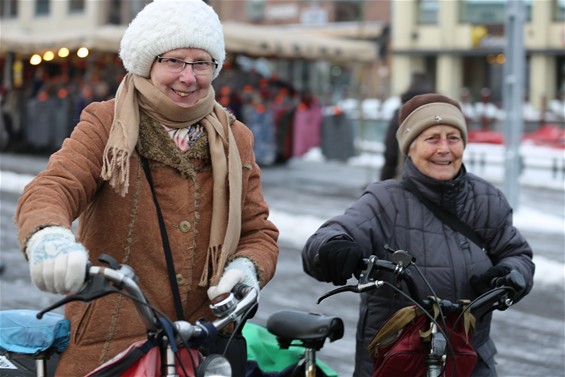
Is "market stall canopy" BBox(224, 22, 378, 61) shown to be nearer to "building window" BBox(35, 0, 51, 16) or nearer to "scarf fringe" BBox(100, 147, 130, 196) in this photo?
"scarf fringe" BBox(100, 147, 130, 196)

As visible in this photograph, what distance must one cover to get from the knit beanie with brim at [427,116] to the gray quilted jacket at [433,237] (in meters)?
0.13

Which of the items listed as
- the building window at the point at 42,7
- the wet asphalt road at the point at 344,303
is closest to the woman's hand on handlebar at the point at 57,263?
the wet asphalt road at the point at 344,303

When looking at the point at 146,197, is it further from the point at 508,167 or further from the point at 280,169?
the point at 280,169

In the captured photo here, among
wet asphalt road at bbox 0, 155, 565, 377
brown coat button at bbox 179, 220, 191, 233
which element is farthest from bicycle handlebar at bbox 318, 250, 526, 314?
wet asphalt road at bbox 0, 155, 565, 377

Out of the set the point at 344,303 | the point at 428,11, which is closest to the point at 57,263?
the point at 344,303

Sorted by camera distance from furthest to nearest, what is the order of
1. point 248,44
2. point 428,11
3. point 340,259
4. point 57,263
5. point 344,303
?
1. point 428,11
2. point 248,44
3. point 344,303
4. point 340,259
5. point 57,263

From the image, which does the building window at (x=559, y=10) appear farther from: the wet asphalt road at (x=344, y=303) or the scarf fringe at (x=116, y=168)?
the scarf fringe at (x=116, y=168)

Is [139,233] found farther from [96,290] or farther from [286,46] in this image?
[286,46]

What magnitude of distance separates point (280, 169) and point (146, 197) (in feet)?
65.6

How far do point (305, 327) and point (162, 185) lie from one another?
2.49 ft

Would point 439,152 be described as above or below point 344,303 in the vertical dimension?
above

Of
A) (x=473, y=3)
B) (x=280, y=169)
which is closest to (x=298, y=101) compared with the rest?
(x=280, y=169)

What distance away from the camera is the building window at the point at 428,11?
163ft

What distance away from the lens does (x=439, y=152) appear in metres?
4.09
